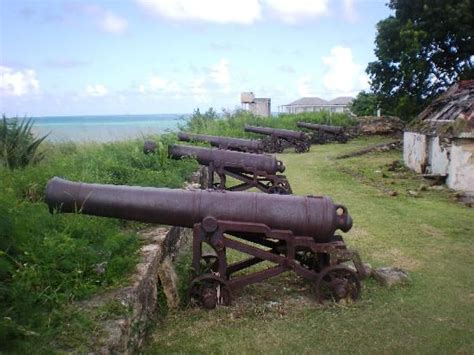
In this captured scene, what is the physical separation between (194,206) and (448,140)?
8.31m

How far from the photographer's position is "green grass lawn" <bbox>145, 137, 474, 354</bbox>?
3730mm

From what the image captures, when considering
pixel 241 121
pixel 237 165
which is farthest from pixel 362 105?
pixel 237 165

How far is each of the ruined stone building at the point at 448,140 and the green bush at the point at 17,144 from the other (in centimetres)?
796

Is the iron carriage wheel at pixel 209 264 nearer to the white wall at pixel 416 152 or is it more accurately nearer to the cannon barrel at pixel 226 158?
the cannon barrel at pixel 226 158

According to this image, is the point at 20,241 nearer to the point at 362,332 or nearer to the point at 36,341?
the point at 36,341

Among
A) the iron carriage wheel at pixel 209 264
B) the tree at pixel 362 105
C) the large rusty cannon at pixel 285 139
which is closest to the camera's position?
the iron carriage wheel at pixel 209 264

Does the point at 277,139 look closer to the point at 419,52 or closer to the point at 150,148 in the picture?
the point at 419,52

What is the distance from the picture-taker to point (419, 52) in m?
18.2

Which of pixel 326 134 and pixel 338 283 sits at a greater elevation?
pixel 326 134

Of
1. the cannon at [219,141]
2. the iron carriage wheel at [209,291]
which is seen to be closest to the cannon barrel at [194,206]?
the iron carriage wheel at [209,291]

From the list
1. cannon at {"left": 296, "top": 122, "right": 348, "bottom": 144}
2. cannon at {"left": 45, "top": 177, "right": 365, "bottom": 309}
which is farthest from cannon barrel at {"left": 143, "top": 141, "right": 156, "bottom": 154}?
cannon at {"left": 296, "top": 122, "right": 348, "bottom": 144}

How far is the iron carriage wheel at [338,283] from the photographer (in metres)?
4.45

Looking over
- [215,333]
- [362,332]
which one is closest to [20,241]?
[215,333]

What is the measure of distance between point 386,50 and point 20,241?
18000 millimetres
